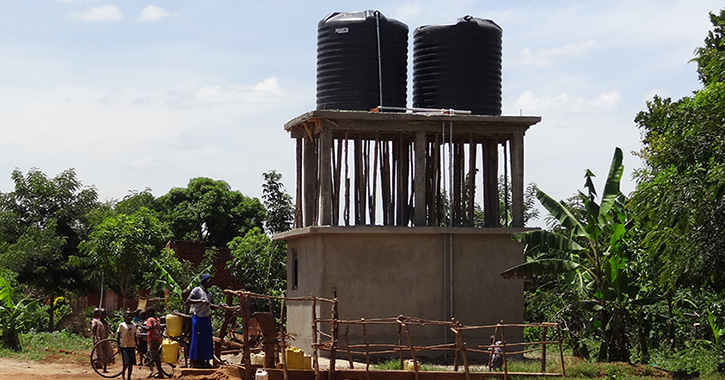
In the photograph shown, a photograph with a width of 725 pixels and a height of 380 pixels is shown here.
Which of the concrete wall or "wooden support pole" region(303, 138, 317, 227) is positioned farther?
"wooden support pole" region(303, 138, 317, 227)

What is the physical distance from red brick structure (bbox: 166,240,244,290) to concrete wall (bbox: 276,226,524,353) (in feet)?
45.1

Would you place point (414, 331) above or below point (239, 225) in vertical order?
below

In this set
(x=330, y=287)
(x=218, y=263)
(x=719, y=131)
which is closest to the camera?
(x=719, y=131)

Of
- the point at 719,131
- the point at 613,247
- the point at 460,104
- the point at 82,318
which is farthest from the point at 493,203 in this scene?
the point at 82,318

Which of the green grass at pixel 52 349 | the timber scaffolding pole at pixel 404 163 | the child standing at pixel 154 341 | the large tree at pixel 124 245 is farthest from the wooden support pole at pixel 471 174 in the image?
the large tree at pixel 124 245

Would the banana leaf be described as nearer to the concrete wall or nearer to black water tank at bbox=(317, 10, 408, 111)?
the concrete wall

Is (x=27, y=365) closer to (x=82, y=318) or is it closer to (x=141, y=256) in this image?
(x=141, y=256)

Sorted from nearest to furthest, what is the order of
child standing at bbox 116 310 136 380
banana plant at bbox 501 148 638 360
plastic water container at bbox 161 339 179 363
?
child standing at bbox 116 310 136 380
plastic water container at bbox 161 339 179 363
banana plant at bbox 501 148 638 360

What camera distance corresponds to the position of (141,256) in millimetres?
29672

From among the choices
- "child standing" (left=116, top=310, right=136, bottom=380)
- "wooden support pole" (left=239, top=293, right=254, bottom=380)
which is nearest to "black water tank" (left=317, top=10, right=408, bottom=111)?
"wooden support pole" (left=239, top=293, right=254, bottom=380)

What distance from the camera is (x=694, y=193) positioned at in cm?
1605

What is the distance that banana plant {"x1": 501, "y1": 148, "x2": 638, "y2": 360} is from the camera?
64.6 ft

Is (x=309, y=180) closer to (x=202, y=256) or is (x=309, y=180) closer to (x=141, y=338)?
(x=141, y=338)

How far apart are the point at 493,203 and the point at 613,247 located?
160 inches
